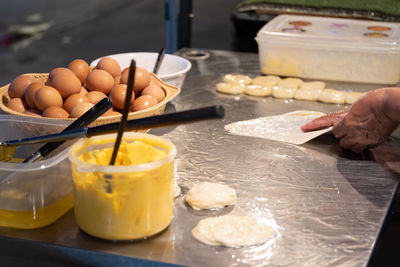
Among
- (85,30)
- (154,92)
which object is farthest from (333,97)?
(85,30)

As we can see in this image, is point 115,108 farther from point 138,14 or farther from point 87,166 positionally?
point 138,14

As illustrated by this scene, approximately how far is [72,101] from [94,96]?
0.08 m

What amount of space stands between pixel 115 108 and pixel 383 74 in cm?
128

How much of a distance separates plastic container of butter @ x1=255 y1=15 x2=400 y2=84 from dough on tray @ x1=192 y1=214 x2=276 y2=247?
1308 millimetres

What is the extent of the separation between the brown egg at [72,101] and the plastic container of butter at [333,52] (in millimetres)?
1082

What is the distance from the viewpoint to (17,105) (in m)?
1.63

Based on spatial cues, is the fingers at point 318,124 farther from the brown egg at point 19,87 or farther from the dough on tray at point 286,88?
the brown egg at point 19,87

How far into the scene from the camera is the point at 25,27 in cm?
812

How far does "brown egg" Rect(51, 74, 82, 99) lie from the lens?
164 centimetres

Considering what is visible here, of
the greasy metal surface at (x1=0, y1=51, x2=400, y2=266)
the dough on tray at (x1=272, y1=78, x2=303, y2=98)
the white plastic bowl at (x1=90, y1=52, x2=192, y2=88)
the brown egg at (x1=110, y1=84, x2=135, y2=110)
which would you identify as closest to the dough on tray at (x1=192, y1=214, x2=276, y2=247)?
the greasy metal surface at (x1=0, y1=51, x2=400, y2=266)

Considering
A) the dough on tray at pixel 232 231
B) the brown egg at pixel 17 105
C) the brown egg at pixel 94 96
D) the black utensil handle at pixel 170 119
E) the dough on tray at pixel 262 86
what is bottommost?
the dough on tray at pixel 232 231

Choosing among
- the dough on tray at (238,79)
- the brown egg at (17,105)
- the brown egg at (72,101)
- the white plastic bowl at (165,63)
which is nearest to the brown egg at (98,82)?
the brown egg at (72,101)

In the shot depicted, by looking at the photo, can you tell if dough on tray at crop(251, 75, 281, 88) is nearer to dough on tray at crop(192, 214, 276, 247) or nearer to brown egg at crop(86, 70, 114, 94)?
brown egg at crop(86, 70, 114, 94)

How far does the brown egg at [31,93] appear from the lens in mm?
1618
